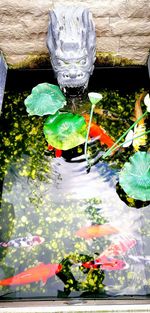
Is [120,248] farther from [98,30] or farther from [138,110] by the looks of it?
[98,30]

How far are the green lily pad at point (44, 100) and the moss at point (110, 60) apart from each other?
550mm

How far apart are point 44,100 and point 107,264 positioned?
1642 millimetres

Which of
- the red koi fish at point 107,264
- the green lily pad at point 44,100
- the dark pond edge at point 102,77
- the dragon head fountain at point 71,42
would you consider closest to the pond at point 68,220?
the red koi fish at point 107,264

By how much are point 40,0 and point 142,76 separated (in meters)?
1.33

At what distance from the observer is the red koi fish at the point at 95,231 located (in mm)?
2994

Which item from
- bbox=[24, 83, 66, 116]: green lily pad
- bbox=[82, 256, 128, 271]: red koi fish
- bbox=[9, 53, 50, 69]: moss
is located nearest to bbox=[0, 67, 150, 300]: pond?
bbox=[82, 256, 128, 271]: red koi fish

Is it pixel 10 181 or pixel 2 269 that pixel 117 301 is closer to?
pixel 2 269

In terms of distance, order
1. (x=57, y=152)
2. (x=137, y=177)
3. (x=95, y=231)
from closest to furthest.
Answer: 1. (x=95, y=231)
2. (x=137, y=177)
3. (x=57, y=152)

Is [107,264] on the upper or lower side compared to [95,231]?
lower

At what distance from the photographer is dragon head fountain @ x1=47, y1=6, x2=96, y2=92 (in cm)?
314

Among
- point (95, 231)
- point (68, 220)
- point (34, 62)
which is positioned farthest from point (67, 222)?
point (34, 62)

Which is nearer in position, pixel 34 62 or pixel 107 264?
pixel 107 264

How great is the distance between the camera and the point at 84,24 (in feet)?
10.5

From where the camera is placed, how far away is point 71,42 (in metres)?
3.12
